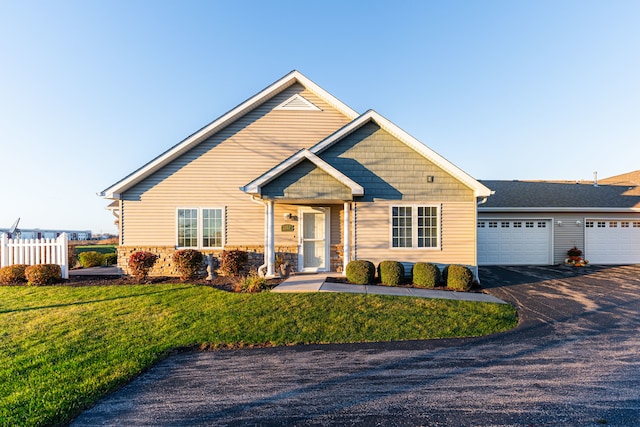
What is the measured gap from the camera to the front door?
10844mm

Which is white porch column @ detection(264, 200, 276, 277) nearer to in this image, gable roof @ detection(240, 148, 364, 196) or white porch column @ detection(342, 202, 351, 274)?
gable roof @ detection(240, 148, 364, 196)

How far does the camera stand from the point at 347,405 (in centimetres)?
330

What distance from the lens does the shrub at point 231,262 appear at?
10.1 meters

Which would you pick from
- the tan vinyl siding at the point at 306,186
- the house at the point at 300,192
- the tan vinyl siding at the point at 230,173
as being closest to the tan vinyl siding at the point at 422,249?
the house at the point at 300,192

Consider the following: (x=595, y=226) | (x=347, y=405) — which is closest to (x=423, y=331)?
(x=347, y=405)

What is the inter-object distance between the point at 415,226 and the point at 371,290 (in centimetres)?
323

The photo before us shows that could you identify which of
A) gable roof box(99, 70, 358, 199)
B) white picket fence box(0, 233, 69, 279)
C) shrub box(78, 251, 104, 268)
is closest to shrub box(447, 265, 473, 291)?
gable roof box(99, 70, 358, 199)

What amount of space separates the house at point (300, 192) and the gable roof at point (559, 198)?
6.32 metres

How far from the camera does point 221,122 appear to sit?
36.4 ft

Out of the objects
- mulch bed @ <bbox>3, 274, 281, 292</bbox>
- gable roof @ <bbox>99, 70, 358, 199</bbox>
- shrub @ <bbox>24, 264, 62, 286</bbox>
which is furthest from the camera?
gable roof @ <bbox>99, 70, 358, 199</bbox>

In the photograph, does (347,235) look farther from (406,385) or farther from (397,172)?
(406,385)

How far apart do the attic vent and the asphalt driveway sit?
9.32m

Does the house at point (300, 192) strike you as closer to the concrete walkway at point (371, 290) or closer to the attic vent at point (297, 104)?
the attic vent at point (297, 104)

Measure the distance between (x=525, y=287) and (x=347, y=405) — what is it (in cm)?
925
